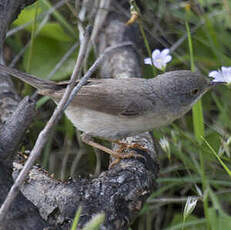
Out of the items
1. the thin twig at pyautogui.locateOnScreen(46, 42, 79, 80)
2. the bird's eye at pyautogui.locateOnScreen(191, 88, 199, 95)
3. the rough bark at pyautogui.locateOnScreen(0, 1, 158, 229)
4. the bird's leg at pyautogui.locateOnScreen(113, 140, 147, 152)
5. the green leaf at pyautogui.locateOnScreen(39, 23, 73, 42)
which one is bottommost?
the bird's leg at pyautogui.locateOnScreen(113, 140, 147, 152)

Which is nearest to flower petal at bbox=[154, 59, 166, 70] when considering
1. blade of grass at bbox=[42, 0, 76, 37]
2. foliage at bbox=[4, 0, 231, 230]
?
foliage at bbox=[4, 0, 231, 230]

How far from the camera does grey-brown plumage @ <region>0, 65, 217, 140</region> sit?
11.0 feet

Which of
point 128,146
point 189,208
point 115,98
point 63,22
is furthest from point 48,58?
point 189,208

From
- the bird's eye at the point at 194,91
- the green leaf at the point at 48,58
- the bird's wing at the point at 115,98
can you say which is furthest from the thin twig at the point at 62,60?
the bird's eye at the point at 194,91

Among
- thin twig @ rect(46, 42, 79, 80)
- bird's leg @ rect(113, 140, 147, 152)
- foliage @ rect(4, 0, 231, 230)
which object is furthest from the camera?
thin twig @ rect(46, 42, 79, 80)

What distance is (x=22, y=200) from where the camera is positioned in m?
2.32

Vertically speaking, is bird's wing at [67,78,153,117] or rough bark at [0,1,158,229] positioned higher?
bird's wing at [67,78,153,117]

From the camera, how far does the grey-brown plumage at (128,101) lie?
336 centimetres

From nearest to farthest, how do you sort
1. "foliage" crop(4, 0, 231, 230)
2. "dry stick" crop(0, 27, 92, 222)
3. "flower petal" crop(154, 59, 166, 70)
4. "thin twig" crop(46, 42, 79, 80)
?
"dry stick" crop(0, 27, 92, 222)
"flower petal" crop(154, 59, 166, 70)
"foliage" crop(4, 0, 231, 230)
"thin twig" crop(46, 42, 79, 80)

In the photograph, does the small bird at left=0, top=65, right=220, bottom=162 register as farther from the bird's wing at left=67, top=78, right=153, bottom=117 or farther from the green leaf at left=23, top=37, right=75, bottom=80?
the green leaf at left=23, top=37, right=75, bottom=80

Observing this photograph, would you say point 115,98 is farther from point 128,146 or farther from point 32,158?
point 32,158

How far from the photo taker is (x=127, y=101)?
345 cm

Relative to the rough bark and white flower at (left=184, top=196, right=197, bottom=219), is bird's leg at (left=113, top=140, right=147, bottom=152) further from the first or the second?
white flower at (left=184, top=196, right=197, bottom=219)

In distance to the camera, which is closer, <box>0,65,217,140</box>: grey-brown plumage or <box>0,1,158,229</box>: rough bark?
<box>0,1,158,229</box>: rough bark
